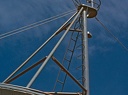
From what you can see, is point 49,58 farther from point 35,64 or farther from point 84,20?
point 84,20

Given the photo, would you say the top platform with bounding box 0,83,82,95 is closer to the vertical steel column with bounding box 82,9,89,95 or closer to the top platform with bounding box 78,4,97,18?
the vertical steel column with bounding box 82,9,89,95

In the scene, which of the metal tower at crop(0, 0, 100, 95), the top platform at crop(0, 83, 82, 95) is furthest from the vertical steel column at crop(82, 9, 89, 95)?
the top platform at crop(0, 83, 82, 95)

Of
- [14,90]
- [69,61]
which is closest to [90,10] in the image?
[69,61]

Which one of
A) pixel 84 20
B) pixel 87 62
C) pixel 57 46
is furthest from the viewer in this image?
pixel 84 20

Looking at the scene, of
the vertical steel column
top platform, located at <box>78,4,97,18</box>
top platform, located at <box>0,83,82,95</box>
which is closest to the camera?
top platform, located at <box>0,83,82,95</box>

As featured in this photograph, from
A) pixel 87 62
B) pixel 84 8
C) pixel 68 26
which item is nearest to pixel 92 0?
pixel 84 8

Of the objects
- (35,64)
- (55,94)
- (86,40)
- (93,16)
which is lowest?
(55,94)

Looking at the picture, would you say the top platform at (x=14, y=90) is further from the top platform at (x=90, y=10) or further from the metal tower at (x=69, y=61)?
the top platform at (x=90, y=10)

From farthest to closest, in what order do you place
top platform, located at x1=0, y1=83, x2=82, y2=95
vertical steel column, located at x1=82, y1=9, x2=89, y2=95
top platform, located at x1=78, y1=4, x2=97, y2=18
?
top platform, located at x1=78, y1=4, x2=97, y2=18 → vertical steel column, located at x1=82, y1=9, x2=89, y2=95 → top platform, located at x1=0, y1=83, x2=82, y2=95

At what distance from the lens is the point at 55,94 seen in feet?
124

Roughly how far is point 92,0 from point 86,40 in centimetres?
577

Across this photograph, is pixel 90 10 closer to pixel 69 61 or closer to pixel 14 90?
pixel 69 61

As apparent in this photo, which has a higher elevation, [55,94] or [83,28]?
[83,28]

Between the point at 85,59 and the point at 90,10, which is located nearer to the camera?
the point at 85,59
